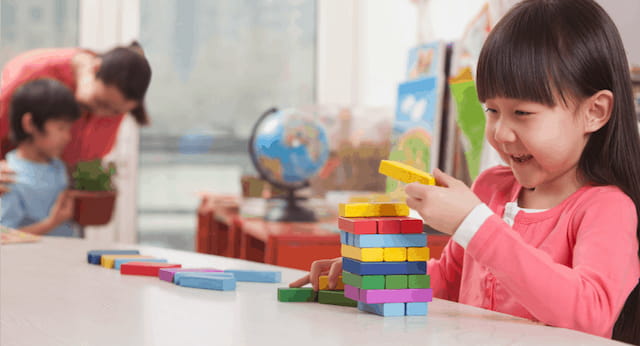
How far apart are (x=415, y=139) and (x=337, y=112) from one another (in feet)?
2.38

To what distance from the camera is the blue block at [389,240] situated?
71 centimetres

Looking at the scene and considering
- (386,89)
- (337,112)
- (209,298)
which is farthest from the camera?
(386,89)

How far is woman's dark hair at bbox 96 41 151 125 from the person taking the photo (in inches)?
107

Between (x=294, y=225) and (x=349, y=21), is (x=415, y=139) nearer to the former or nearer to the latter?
(x=294, y=225)

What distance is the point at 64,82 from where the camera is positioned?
294 cm

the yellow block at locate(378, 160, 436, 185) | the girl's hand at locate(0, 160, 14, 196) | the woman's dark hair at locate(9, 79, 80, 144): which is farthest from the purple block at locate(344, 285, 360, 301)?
the woman's dark hair at locate(9, 79, 80, 144)

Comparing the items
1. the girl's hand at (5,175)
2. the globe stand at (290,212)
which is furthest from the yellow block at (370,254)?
the girl's hand at (5,175)

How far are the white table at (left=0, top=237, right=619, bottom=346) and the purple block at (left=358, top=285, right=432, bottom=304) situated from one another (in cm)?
2

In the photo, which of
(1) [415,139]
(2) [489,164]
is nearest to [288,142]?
(1) [415,139]

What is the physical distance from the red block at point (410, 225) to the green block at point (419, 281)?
4cm

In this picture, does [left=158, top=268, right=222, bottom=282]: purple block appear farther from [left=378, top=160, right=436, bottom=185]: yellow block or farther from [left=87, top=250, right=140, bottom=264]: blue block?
[left=378, top=160, right=436, bottom=185]: yellow block

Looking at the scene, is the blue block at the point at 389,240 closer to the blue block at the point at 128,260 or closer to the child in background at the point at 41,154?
the blue block at the point at 128,260

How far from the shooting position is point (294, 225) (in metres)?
2.12

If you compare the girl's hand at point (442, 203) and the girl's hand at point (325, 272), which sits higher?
the girl's hand at point (442, 203)
